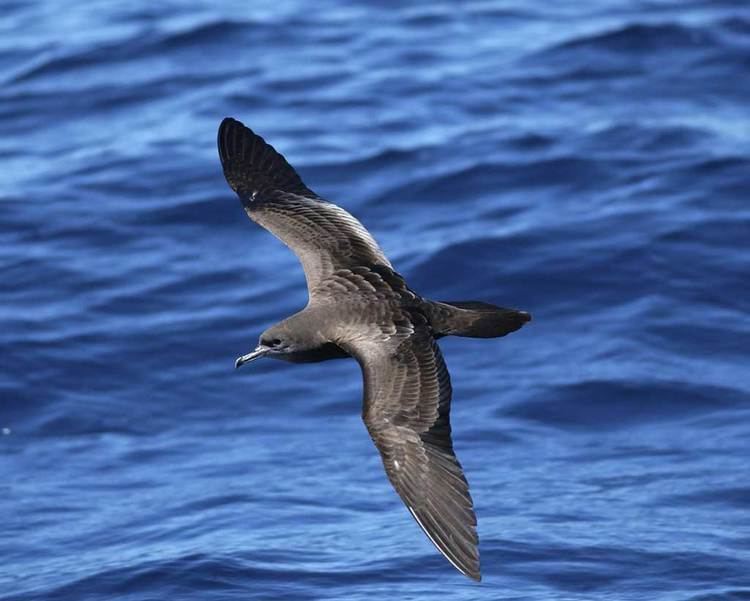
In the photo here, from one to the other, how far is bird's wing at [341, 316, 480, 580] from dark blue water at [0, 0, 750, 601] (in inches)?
63.6

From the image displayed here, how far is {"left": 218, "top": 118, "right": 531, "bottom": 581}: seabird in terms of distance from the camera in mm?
7062

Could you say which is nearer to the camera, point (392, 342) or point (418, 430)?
point (418, 430)

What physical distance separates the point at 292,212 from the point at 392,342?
5.29 feet

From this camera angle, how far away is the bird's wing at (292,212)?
845cm

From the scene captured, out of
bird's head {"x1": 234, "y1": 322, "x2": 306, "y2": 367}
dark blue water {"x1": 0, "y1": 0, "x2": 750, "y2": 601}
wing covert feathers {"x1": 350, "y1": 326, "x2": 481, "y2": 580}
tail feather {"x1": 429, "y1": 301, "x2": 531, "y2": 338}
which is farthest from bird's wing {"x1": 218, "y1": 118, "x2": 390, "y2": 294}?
dark blue water {"x1": 0, "y1": 0, "x2": 750, "y2": 601}

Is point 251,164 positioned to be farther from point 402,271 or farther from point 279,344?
point 402,271

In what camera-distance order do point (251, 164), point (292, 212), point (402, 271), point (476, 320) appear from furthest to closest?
point (402, 271) < point (251, 164) < point (292, 212) < point (476, 320)

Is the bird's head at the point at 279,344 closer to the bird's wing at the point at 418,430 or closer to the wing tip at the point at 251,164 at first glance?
the bird's wing at the point at 418,430

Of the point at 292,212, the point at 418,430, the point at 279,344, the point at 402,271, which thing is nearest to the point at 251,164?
the point at 292,212

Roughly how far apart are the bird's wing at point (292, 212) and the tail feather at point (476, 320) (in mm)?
804

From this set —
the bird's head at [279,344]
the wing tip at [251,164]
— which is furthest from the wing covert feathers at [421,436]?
the wing tip at [251,164]

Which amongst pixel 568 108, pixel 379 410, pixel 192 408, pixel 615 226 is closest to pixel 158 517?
pixel 192 408

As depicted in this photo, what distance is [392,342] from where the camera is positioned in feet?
24.7

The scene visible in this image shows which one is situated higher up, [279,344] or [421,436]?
[279,344]
